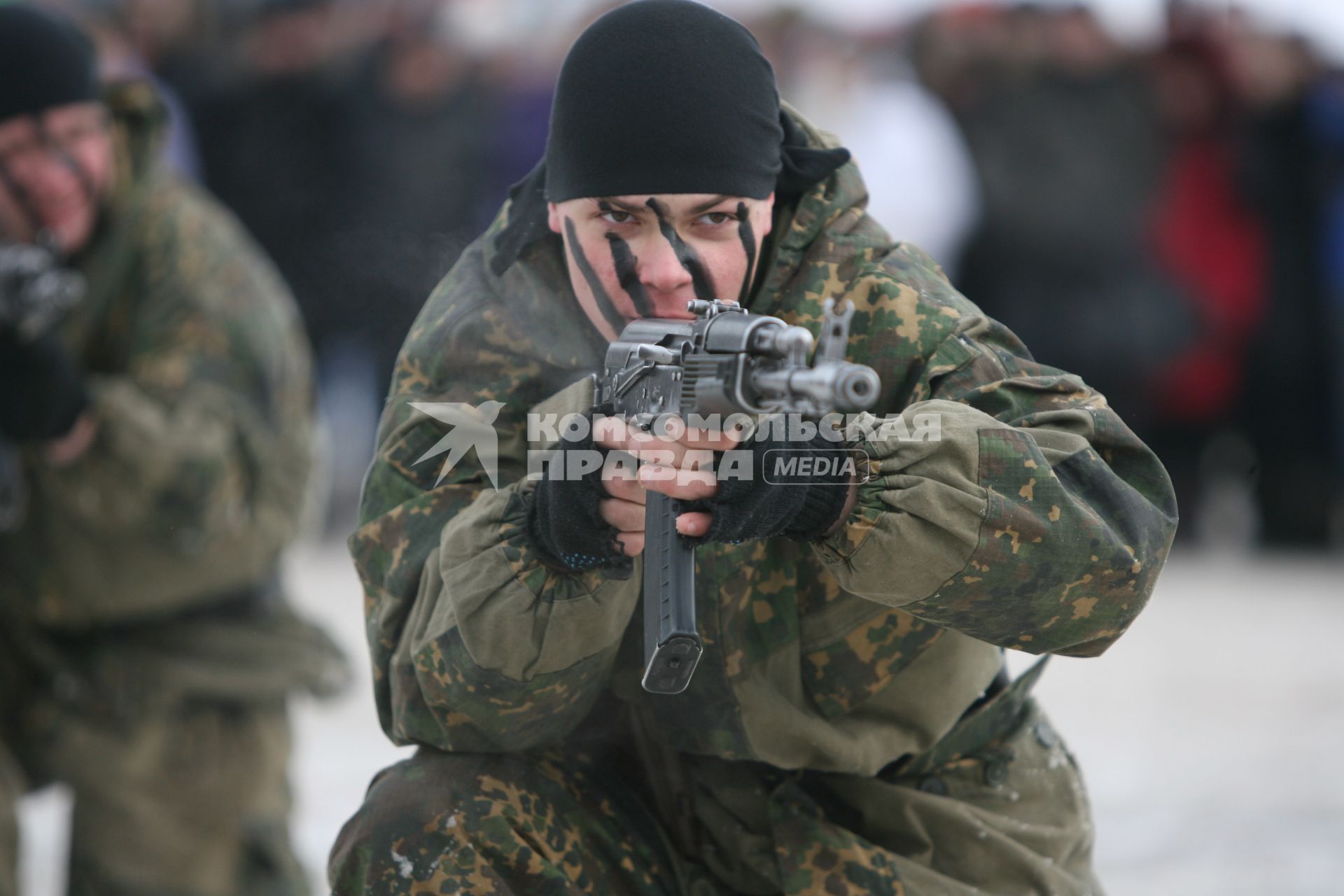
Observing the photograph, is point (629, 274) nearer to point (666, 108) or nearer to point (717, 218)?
point (717, 218)

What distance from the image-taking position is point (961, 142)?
905 cm

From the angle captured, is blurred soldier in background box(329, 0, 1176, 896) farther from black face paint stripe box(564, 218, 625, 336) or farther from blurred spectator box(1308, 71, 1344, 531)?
blurred spectator box(1308, 71, 1344, 531)

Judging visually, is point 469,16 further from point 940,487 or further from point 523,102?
point 940,487

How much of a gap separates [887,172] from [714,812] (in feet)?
18.1

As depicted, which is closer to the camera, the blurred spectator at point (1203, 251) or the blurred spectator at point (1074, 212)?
the blurred spectator at point (1074, 212)

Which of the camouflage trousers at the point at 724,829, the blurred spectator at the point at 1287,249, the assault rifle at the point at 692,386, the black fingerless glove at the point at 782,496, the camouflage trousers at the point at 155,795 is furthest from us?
the blurred spectator at the point at 1287,249

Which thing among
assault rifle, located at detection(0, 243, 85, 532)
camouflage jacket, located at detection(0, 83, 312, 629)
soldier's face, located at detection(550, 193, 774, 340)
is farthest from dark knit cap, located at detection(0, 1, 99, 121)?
soldier's face, located at detection(550, 193, 774, 340)

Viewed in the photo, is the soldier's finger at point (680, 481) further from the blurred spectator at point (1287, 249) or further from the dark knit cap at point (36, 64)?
the blurred spectator at point (1287, 249)

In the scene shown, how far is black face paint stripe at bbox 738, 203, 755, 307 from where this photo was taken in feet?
10.1

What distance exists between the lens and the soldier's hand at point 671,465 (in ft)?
8.64

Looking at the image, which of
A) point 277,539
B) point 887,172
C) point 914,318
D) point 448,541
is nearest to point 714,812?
point 448,541

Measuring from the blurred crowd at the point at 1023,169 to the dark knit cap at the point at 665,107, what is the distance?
5320 millimetres

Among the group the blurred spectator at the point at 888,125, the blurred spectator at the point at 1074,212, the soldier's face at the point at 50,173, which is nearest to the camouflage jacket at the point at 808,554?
the soldier's face at the point at 50,173

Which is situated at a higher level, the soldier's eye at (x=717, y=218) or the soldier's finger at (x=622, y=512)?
the soldier's eye at (x=717, y=218)
